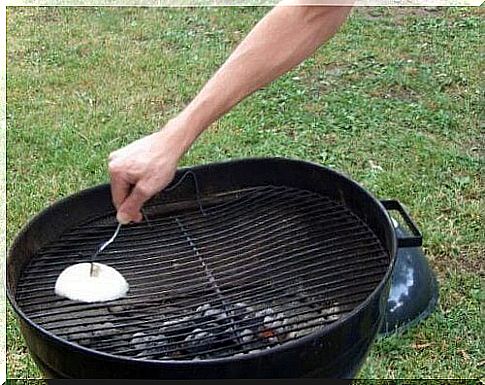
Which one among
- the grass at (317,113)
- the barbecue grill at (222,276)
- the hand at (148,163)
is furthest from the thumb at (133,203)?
the grass at (317,113)

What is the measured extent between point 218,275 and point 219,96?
429mm

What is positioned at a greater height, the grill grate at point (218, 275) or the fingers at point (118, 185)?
the fingers at point (118, 185)

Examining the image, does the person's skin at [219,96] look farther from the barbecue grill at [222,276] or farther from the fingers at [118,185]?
the barbecue grill at [222,276]

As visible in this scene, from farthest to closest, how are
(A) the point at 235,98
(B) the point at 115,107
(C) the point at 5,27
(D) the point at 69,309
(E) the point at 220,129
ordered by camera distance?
(C) the point at 5,27 → (B) the point at 115,107 → (E) the point at 220,129 → (D) the point at 69,309 → (A) the point at 235,98

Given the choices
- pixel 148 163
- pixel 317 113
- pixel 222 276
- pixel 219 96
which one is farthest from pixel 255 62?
pixel 317 113

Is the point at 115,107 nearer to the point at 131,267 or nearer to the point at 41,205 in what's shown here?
the point at 41,205

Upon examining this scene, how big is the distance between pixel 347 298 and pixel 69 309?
50 centimetres

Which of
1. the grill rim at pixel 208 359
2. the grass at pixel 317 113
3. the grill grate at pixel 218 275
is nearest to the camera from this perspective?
the grill rim at pixel 208 359

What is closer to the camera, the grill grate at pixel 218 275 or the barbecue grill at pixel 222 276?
the barbecue grill at pixel 222 276

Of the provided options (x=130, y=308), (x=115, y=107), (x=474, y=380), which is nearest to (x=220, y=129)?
(x=115, y=107)

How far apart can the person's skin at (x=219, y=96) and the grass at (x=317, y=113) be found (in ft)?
3.15

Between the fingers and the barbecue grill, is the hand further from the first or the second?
the barbecue grill

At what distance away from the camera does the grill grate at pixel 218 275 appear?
55.5 inches

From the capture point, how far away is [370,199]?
5.29ft
